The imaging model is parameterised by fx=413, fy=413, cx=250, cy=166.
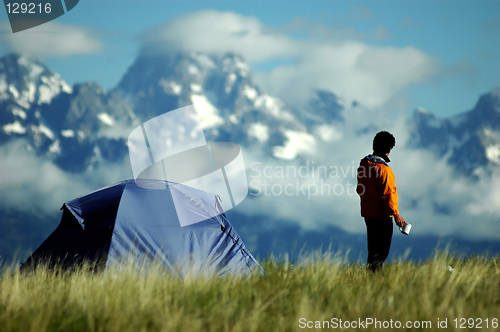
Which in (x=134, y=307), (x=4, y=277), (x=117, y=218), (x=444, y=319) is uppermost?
(x=117, y=218)

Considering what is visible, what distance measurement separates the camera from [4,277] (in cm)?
562

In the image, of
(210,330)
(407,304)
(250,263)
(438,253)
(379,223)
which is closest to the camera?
(210,330)

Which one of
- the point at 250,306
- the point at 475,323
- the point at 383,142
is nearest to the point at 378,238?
the point at 383,142

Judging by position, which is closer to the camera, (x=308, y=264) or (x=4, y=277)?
(x=4, y=277)

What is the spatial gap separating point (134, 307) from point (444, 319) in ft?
9.02

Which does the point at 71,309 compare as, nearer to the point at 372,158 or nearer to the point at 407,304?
the point at 407,304

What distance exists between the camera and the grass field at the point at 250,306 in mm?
3457

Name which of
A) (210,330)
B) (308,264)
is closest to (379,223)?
(308,264)

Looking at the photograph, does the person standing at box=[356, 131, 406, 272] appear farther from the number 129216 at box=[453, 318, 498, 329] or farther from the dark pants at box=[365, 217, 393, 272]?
the number 129216 at box=[453, 318, 498, 329]

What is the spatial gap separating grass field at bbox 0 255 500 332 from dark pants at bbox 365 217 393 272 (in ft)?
1.86

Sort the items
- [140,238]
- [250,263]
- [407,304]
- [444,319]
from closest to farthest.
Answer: [444,319] < [407,304] < [140,238] < [250,263]

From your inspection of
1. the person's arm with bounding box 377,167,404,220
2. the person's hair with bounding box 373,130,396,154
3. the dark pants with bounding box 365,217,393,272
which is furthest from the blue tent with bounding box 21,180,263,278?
the person's hair with bounding box 373,130,396,154

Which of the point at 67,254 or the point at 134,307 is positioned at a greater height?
the point at 67,254

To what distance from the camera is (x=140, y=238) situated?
6062mm
